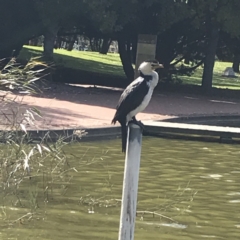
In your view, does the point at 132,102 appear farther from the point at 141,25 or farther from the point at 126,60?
the point at 126,60

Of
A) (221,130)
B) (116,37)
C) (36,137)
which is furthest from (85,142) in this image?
(116,37)

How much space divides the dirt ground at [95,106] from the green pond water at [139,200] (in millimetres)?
2285

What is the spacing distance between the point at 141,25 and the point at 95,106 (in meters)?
6.00

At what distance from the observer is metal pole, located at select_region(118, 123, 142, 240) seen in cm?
458

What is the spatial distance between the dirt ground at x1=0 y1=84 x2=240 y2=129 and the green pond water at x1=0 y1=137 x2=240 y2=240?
2.28 metres

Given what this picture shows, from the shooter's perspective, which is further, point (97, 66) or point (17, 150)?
point (97, 66)

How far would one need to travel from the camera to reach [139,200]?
9102mm

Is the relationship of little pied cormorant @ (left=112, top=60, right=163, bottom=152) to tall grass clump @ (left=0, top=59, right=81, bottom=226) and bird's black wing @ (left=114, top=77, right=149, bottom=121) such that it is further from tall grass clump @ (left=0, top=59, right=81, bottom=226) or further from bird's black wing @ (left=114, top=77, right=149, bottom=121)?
tall grass clump @ (left=0, top=59, right=81, bottom=226)

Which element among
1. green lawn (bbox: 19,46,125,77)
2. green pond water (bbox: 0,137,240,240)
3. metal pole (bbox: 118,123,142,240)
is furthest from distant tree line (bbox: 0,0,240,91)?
metal pole (bbox: 118,123,142,240)

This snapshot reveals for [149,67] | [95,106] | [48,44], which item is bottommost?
[95,106]

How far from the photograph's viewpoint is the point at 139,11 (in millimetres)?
23250

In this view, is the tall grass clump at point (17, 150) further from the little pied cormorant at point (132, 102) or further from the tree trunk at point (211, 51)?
the tree trunk at point (211, 51)

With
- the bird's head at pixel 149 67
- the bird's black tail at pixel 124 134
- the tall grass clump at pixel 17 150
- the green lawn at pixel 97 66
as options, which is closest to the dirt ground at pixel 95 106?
the tall grass clump at pixel 17 150

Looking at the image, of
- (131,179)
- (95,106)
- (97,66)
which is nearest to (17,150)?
(131,179)
